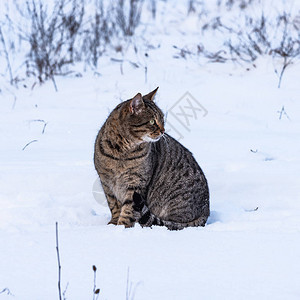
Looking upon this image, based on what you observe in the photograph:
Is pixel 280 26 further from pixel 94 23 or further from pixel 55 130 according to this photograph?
pixel 55 130

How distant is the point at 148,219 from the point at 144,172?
491 mm

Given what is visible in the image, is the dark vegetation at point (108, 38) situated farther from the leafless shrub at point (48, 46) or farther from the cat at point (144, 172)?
the cat at point (144, 172)

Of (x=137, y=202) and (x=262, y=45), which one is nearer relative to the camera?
(x=137, y=202)

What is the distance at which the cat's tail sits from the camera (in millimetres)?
3338

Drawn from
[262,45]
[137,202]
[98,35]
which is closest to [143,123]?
[137,202]

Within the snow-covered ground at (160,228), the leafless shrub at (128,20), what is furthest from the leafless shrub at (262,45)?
the leafless shrub at (128,20)

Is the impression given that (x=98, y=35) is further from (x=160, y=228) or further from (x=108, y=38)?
(x=160, y=228)

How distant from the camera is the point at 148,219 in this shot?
132 inches

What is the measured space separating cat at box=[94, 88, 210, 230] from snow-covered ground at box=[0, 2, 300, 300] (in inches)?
8.5

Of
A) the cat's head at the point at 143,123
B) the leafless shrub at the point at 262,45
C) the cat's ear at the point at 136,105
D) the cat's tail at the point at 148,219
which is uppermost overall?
the cat's ear at the point at 136,105

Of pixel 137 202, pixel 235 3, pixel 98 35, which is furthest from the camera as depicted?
pixel 235 3

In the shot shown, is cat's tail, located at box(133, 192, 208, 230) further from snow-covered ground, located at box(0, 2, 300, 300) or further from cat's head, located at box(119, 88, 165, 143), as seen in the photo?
cat's head, located at box(119, 88, 165, 143)

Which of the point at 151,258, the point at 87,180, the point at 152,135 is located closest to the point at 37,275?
the point at 151,258

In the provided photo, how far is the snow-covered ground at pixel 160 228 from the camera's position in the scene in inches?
97.3
